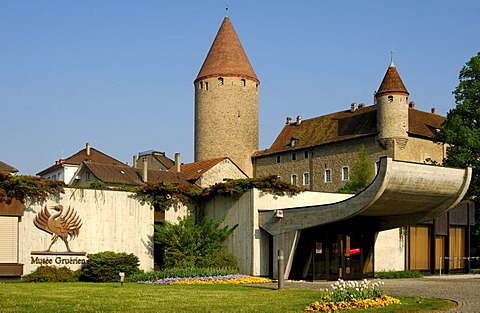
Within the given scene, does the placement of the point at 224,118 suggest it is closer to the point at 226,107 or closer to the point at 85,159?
the point at 226,107

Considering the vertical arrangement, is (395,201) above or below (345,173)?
below

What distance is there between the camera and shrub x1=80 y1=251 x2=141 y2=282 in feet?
88.0

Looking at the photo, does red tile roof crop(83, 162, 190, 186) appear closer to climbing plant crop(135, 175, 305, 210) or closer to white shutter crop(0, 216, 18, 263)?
climbing plant crop(135, 175, 305, 210)

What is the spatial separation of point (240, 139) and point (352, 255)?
4214 centimetres

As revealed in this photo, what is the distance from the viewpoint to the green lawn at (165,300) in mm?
15305

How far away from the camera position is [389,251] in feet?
108

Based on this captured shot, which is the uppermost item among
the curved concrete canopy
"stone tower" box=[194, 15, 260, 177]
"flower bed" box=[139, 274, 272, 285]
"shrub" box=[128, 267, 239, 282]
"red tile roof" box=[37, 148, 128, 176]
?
"stone tower" box=[194, 15, 260, 177]

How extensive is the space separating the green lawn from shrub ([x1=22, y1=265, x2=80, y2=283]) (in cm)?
472

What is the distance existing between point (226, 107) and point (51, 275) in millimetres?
44517

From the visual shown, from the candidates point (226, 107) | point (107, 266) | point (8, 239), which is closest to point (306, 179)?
point (226, 107)

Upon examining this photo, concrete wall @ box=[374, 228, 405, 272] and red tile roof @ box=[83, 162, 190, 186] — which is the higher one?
red tile roof @ box=[83, 162, 190, 186]

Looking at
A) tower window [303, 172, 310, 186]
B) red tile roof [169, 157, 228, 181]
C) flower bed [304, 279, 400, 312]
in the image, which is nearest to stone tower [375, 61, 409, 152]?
tower window [303, 172, 310, 186]

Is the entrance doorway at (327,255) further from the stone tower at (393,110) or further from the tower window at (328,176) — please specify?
the tower window at (328,176)

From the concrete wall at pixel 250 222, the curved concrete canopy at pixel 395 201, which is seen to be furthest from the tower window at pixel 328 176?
the curved concrete canopy at pixel 395 201
